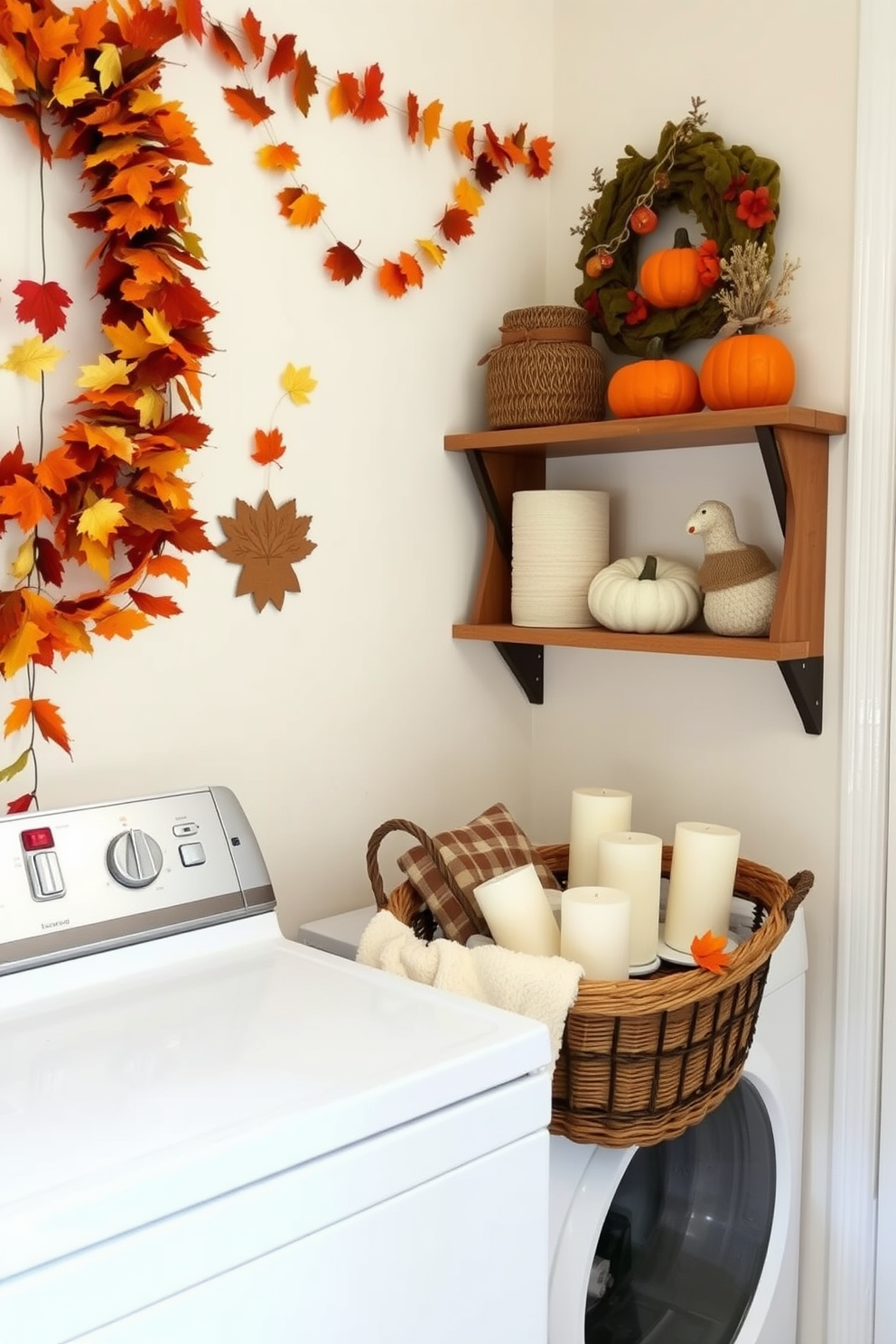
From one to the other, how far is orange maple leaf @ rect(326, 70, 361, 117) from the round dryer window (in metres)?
1.52

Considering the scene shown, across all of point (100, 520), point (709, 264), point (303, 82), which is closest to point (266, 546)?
point (100, 520)

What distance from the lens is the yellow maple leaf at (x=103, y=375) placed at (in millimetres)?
1381

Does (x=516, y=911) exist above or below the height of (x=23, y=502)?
below

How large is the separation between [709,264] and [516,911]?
38.7 inches

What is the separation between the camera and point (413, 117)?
1843 mm

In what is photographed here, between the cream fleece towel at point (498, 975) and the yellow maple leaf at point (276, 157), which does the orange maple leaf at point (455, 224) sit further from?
the cream fleece towel at point (498, 975)

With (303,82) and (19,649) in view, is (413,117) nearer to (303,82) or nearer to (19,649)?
(303,82)

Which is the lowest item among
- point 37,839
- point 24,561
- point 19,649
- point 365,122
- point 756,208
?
point 37,839

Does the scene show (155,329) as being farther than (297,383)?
No

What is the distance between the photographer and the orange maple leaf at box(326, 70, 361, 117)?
1.74 metres

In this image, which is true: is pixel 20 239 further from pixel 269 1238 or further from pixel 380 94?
pixel 269 1238

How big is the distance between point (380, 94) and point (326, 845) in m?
1.13

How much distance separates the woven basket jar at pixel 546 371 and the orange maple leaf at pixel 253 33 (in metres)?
0.54

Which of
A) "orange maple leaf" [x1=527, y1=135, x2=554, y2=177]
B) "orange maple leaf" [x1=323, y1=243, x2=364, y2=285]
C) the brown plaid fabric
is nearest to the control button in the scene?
the brown plaid fabric
